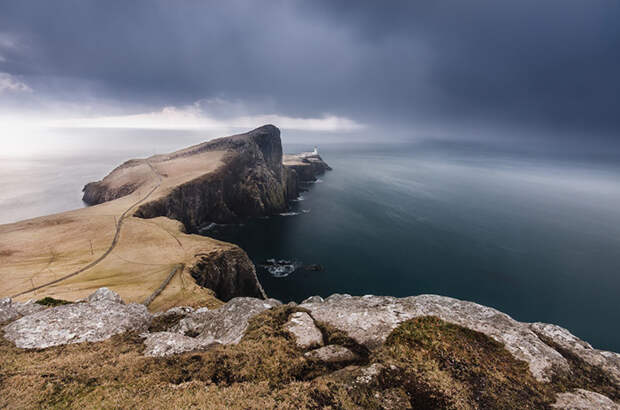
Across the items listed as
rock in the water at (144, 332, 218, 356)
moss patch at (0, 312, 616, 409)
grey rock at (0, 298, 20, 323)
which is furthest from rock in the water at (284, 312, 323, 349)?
grey rock at (0, 298, 20, 323)

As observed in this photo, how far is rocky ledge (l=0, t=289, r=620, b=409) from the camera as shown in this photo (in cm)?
973

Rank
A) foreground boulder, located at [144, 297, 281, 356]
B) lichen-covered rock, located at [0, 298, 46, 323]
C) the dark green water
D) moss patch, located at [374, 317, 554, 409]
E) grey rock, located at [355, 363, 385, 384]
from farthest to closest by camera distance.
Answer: the dark green water
lichen-covered rock, located at [0, 298, 46, 323]
foreground boulder, located at [144, 297, 281, 356]
grey rock, located at [355, 363, 385, 384]
moss patch, located at [374, 317, 554, 409]

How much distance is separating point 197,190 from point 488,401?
11068 cm

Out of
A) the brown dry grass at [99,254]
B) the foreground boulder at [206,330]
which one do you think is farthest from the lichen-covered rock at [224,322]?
the brown dry grass at [99,254]

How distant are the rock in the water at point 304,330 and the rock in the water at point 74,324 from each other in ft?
32.2

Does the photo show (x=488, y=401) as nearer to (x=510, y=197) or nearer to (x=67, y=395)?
(x=67, y=395)

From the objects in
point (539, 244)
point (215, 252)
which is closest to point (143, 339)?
point (215, 252)

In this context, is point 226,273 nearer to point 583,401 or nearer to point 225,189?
point 583,401

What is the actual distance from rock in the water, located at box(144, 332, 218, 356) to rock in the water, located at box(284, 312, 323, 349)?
4432 mm

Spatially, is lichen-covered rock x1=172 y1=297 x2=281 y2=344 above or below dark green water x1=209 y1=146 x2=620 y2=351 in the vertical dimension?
above

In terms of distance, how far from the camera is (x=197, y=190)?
10431cm

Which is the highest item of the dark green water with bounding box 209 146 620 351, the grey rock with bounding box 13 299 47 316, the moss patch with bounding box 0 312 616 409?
the moss patch with bounding box 0 312 616 409

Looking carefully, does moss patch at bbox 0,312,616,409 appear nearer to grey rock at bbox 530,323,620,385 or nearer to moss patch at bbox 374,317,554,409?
moss patch at bbox 374,317,554,409

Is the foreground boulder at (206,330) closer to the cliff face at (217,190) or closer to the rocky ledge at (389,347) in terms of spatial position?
the rocky ledge at (389,347)
